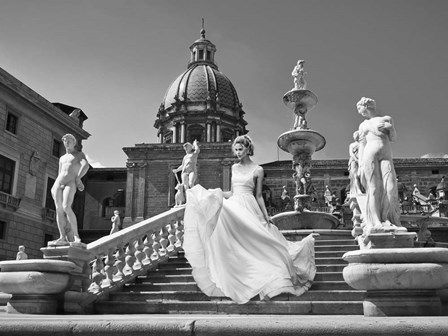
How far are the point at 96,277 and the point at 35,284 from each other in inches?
59.1

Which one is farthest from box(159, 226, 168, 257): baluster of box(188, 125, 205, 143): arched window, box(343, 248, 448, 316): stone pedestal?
box(188, 125, 205, 143): arched window

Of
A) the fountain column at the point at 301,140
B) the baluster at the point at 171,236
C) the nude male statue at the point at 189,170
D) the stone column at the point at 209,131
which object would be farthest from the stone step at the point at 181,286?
the stone column at the point at 209,131

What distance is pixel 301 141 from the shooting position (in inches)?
582

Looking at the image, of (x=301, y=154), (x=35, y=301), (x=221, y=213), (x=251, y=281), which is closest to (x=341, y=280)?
(x=251, y=281)

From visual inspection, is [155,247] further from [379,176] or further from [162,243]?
[379,176]

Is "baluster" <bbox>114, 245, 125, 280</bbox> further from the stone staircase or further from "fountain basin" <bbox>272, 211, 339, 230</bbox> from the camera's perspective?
"fountain basin" <bbox>272, 211, 339, 230</bbox>

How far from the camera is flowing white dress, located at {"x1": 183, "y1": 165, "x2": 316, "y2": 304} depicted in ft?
24.5

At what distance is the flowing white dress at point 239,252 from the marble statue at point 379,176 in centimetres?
161

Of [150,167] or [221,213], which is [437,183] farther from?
[221,213]

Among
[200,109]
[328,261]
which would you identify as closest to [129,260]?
[328,261]

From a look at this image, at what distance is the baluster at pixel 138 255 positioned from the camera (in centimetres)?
948

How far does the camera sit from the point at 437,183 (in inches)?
1549

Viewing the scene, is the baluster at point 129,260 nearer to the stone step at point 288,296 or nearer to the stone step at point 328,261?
the stone step at point 288,296

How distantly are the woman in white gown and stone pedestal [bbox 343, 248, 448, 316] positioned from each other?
1764 mm
